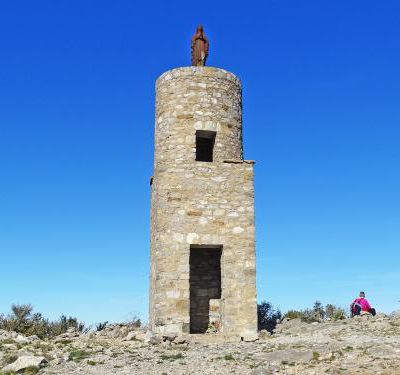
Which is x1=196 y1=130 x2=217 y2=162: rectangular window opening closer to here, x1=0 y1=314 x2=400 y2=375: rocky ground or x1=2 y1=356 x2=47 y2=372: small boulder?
x1=0 y1=314 x2=400 y2=375: rocky ground

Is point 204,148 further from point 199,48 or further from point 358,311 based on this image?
point 358,311

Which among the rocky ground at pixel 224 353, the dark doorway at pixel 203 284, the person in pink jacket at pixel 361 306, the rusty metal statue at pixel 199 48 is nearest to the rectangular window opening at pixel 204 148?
the rusty metal statue at pixel 199 48

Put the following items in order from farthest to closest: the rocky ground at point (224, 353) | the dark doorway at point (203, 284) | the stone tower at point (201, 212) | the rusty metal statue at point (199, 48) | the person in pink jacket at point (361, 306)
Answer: the person in pink jacket at point (361, 306)
the rusty metal statue at point (199, 48)
the dark doorway at point (203, 284)
the stone tower at point (201, 212)
the rocky ground at point (224, 353)

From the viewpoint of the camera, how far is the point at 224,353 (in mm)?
12727

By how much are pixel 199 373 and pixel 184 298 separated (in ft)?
14.8

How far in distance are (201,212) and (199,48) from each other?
17.3 feet

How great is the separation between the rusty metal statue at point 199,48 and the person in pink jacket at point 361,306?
28.6 feet

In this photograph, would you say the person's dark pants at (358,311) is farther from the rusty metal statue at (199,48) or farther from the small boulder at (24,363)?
the small boulder at (24,363)

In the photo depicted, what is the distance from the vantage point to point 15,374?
11.4m

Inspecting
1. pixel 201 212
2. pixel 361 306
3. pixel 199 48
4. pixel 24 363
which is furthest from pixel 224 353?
pixel 199 48

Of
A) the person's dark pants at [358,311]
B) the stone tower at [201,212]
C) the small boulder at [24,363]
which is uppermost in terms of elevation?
the stone tower at [201,212]

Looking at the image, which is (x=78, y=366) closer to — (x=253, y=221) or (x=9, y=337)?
(x=9, y=337)

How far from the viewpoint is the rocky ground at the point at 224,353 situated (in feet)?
36.4

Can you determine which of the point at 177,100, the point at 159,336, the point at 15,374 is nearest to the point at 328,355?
the point at 159,336
